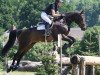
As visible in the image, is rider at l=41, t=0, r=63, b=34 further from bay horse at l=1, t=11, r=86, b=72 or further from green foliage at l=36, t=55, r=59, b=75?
green foliage at l=36, t=55, r=59, b=75

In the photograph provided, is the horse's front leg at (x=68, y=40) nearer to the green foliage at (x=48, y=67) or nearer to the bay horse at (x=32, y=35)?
the bay horse at (x=32, y=35)

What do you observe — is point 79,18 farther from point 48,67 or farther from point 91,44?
point 91,44

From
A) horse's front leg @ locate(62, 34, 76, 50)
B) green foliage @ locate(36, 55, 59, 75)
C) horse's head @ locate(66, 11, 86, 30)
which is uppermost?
horse's head @ locate(66, 11, 86, 30)

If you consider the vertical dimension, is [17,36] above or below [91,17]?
below

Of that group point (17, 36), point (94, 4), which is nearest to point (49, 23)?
point (17, 36)

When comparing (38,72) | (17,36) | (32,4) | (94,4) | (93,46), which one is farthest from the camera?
(94,4)

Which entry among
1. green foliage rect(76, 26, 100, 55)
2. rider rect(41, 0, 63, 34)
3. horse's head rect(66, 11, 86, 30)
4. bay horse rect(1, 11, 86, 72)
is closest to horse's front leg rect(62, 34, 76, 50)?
bay horse rect(1, 11, 86, 72)

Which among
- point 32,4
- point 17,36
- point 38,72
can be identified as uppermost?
point 32,4

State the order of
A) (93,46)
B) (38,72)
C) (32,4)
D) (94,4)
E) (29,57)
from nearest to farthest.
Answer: (38,72) < (93,46) < (29,57) < (32,4) < (94,4)

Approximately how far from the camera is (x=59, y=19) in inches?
506

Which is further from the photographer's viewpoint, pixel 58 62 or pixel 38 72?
pixel 38 72

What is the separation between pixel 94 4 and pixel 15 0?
3234 cm

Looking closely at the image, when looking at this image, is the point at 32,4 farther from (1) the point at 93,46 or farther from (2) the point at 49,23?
(2) the point at 49,23

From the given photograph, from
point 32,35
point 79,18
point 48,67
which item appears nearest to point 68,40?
point 79,18
